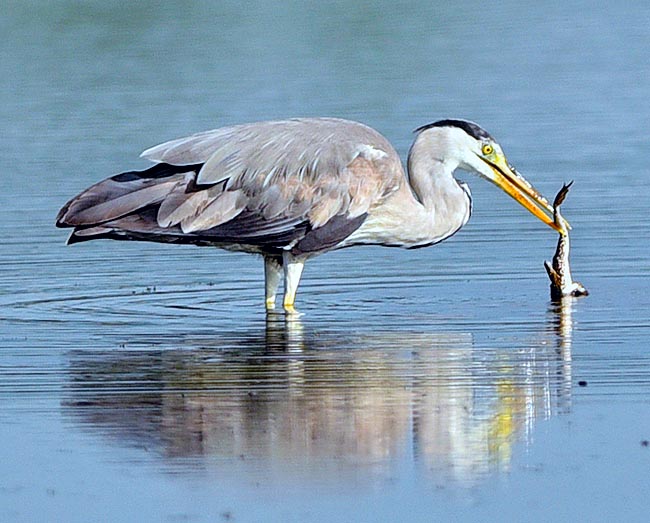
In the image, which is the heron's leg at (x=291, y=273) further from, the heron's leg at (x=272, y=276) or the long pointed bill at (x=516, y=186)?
the long pointed bill at (x=516, y=186)

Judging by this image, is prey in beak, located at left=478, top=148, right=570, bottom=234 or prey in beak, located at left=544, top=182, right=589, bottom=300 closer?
prey in beak, located at left=544, top=182, right=589, bottom=300

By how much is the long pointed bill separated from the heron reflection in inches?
75.3

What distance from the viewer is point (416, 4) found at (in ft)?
125

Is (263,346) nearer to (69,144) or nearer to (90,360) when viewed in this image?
(90,360)

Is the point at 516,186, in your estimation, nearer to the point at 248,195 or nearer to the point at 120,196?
the point at 248,195

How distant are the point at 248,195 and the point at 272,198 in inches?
6.0

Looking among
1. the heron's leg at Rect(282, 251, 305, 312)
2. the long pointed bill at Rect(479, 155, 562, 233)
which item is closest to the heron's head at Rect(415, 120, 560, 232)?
the long pointed bill at Rect(479, 155, 562, 233)

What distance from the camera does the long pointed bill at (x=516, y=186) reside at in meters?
12.5

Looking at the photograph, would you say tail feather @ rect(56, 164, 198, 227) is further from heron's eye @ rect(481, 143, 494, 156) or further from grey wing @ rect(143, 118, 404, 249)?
heron's eye @ rect(481, 143, 494, 156)

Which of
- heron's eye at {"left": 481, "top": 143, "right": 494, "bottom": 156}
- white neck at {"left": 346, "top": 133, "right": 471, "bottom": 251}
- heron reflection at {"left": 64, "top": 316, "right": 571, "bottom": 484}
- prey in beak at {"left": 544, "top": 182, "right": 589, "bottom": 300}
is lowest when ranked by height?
heron reflection at {"left": 64, "top": 316, "right": 571, "bottom": 484}

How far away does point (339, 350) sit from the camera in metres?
10.5

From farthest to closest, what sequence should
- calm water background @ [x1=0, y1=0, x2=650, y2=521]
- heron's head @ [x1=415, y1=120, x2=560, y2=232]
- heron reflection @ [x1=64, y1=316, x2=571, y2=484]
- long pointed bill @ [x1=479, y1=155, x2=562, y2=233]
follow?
long pointed bill @ [x1=479, y1=155, x2=562, y2=233] < heron's head @ [x1=415, y1=120, x2=560, y2=232] < heron reflection @ [x1=64, y1=316, x2=571, y2=484] < calm water background @ [x1=0, y1=0, x2=650, y2=521]

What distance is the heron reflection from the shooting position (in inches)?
316

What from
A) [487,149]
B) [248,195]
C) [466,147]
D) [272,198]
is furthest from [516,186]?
[248,195]
